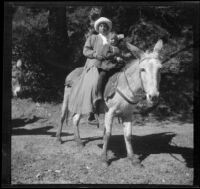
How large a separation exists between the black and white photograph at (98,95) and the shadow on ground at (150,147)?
Answer: 1 cm

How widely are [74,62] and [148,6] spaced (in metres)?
0.93

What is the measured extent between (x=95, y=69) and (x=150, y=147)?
3.16ft

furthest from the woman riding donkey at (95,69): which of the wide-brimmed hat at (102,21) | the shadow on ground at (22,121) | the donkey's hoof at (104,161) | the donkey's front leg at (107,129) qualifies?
the shadow on ground at (22,121)

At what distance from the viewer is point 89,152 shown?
13.0 ft

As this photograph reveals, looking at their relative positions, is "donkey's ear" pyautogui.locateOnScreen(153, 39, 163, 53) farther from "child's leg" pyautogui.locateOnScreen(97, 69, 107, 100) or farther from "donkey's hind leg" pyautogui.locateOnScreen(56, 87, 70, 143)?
"donkey's hind leg" pyautogui.locateOnScreen(56, 87, 70, 143)

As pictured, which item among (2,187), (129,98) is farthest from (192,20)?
(2,187)

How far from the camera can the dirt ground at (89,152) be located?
389 centimetres

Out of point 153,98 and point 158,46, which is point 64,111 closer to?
point 153,98

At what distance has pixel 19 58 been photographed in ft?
13.3

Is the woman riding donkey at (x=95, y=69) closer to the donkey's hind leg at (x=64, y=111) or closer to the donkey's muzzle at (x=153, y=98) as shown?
the donkey's hind leg at (x=64, y=111)

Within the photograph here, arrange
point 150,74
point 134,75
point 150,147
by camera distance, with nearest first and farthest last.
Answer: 1. point 150,74
2. point 134,75
3. point 150,147

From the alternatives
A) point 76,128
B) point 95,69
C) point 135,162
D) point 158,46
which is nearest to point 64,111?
point 76,128

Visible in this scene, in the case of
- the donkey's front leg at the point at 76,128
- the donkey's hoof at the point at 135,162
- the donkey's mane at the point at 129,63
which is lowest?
the donkey's hoof at the point at 135,162

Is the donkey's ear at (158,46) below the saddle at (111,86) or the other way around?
the other way around
